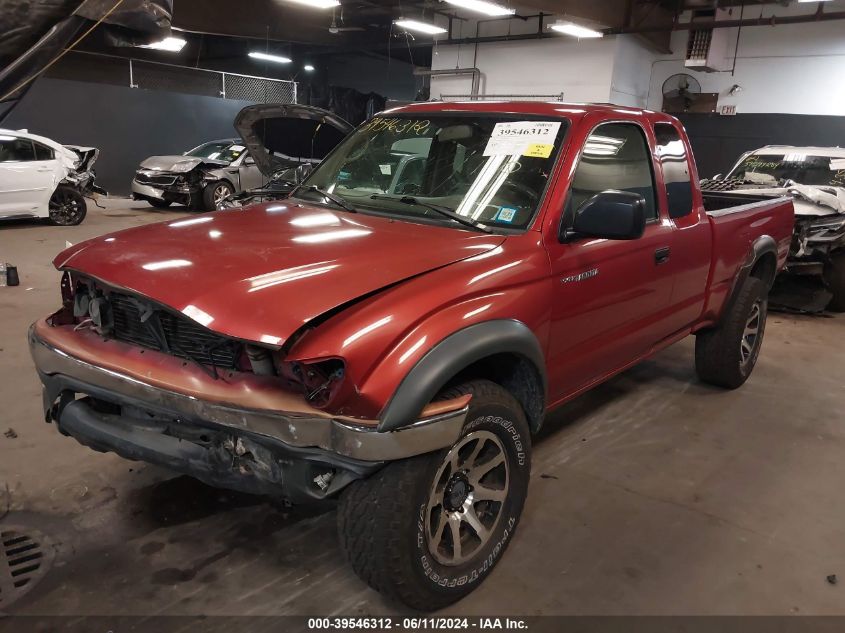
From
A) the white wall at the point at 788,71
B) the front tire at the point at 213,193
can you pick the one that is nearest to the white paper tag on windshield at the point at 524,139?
the front tire at the point at 213,193

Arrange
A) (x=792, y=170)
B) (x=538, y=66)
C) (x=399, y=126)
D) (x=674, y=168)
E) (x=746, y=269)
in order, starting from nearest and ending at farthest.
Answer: (x=399, y=126) < (x=674, y=168) < (x=746, y=269) < (x=792, y=170) < (x=538, y=66)

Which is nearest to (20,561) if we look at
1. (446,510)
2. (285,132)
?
(446,510)

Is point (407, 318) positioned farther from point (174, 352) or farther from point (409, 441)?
point (174, 352)

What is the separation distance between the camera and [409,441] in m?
1.94

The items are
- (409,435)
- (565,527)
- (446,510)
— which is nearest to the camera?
(409,435)

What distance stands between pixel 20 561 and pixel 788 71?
47.3ft

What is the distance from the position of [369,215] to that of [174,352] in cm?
108

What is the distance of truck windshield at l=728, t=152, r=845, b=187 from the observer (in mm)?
7961

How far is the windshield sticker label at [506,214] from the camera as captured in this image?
8.79ft

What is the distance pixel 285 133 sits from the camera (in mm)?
7000

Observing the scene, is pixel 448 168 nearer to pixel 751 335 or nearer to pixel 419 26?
pixel 751 335

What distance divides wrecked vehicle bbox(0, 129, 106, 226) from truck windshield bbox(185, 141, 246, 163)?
8.85 ft

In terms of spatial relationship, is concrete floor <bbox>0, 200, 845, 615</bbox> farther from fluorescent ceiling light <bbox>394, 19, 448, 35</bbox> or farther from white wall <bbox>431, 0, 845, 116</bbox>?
fluorescent ceiling light <bbox>394, 19, 448, 35</bbox>

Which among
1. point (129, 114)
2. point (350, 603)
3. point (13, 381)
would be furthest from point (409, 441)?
point (129, 114)
